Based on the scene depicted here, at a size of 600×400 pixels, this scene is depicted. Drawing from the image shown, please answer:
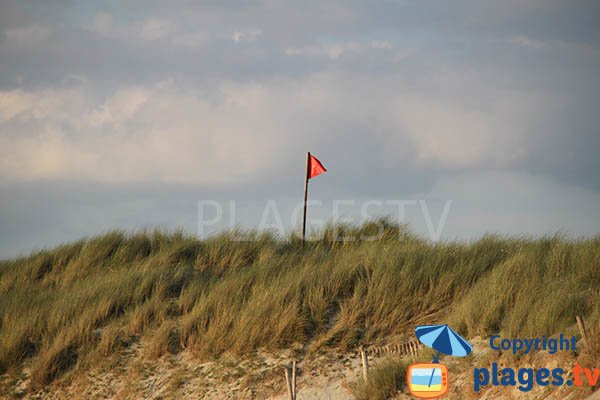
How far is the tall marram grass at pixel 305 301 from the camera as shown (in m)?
14.2

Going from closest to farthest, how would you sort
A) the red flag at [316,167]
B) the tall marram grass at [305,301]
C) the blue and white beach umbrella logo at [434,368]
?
the blue and white beach umbrella logo at [434,368] → the tall marram grass at [305,301] → the red flag at [316,167]

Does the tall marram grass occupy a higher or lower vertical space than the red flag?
lower

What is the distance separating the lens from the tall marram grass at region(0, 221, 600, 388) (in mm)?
14164

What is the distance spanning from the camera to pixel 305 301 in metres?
15.4

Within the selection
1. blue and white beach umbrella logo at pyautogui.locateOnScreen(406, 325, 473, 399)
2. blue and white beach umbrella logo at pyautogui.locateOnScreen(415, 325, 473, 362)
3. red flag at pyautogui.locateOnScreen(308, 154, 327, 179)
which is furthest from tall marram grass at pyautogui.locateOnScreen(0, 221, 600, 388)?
red flag at pyautogui.locateOnScreen(308, 154, 327, 179)

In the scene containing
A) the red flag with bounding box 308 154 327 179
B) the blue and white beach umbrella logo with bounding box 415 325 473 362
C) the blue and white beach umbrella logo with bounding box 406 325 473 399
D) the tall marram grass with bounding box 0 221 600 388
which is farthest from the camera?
the red flag with bounding box 308 154 327 179

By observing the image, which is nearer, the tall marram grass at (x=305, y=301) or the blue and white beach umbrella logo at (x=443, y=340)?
the blue and white beach umbrella logo at (x=443, y=340)

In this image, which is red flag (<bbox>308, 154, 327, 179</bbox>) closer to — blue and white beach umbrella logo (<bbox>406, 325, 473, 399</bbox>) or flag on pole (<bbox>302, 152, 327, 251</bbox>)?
flag on pole (<bbox>302, 152, 327, 251</bbox>)

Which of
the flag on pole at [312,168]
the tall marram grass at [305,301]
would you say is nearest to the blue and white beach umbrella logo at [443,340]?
the tall marram grass at [305,301]

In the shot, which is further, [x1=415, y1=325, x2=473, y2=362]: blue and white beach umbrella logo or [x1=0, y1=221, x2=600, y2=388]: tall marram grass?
[x1=0, y1=221, x2=600, y2=388]: tall marram grass

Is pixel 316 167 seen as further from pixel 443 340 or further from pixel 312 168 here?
pixel 443 340

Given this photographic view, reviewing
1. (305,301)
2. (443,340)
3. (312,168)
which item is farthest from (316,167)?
(443,340)

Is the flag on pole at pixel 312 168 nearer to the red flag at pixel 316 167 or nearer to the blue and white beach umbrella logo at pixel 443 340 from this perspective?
the red flag at pixel 316 167

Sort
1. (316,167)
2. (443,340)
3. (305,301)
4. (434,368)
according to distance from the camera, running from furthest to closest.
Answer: (316,167) → (305,301) → (443,340) → (434,368)
